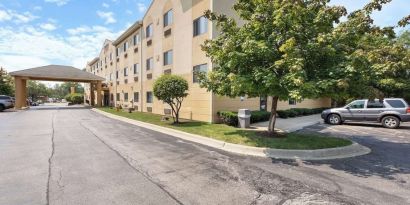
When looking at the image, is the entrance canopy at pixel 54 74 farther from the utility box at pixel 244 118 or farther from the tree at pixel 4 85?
the utility box at pixel 244 118

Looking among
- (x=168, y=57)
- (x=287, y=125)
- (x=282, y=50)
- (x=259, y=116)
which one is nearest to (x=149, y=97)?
(x=168, y=57)

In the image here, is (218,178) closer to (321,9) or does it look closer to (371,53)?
(371,53)

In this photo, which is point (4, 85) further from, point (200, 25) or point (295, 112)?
point (295, 112)

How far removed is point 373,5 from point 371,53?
1.80 metres

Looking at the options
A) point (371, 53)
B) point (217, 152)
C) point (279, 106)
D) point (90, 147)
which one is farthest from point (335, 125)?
point (90, 147)

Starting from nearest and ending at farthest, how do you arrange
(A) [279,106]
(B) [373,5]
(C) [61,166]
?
(C) [61,166], (B) [373,5], (A) [279,106]

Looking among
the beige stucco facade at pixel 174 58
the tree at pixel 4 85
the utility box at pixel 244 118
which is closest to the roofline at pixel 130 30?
the beige stucco facade at pixel 174 58

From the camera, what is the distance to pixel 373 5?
8.34m

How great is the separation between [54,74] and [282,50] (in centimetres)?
3934

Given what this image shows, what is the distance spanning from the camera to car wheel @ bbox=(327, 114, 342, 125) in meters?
17.2

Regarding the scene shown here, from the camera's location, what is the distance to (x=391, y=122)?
49.8 ft

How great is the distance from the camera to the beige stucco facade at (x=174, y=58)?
56.7 feet

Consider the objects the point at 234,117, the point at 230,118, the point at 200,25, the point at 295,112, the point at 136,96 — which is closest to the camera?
the point at 234,117

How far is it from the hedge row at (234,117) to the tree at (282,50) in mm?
5606
